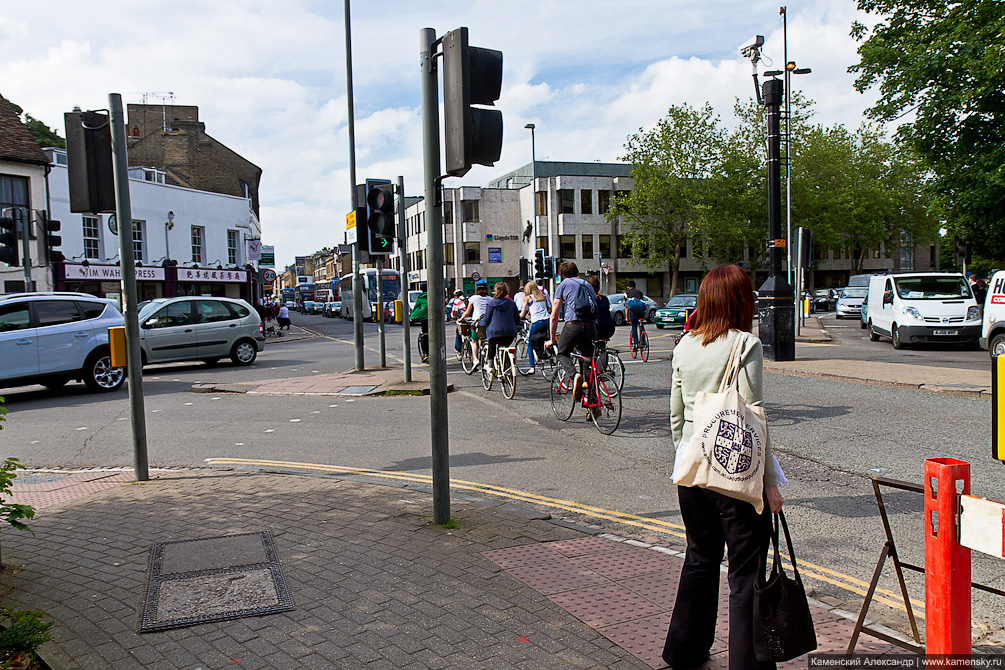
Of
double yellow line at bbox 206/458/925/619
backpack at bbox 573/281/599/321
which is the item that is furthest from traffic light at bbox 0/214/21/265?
backpack at bbox 573/281/599/321

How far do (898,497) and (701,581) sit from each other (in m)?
3.50

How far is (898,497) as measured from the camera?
5926mm

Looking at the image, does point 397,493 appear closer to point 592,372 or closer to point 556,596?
point 556,596

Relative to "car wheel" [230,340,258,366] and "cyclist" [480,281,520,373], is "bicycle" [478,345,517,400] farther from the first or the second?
"car wheel" [230,340,258,366]

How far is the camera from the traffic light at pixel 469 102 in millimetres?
4664

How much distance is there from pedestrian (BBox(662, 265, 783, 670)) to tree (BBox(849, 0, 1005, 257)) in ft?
65.5

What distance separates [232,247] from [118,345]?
4058 centimetres

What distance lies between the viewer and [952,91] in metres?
21.3

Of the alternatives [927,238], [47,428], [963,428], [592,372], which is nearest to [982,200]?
[963,428]

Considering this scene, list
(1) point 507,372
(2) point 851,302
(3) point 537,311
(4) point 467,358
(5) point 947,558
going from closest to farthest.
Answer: (5) point 947,558 < (1) point 507,372 < (3) point 537,311 < (4) point 467,358 < (2) point 851,302

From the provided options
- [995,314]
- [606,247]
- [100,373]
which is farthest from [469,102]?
[606,247]

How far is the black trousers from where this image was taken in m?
3.01

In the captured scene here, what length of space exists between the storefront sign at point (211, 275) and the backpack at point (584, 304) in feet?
115

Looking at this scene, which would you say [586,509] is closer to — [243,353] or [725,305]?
[725,305]
